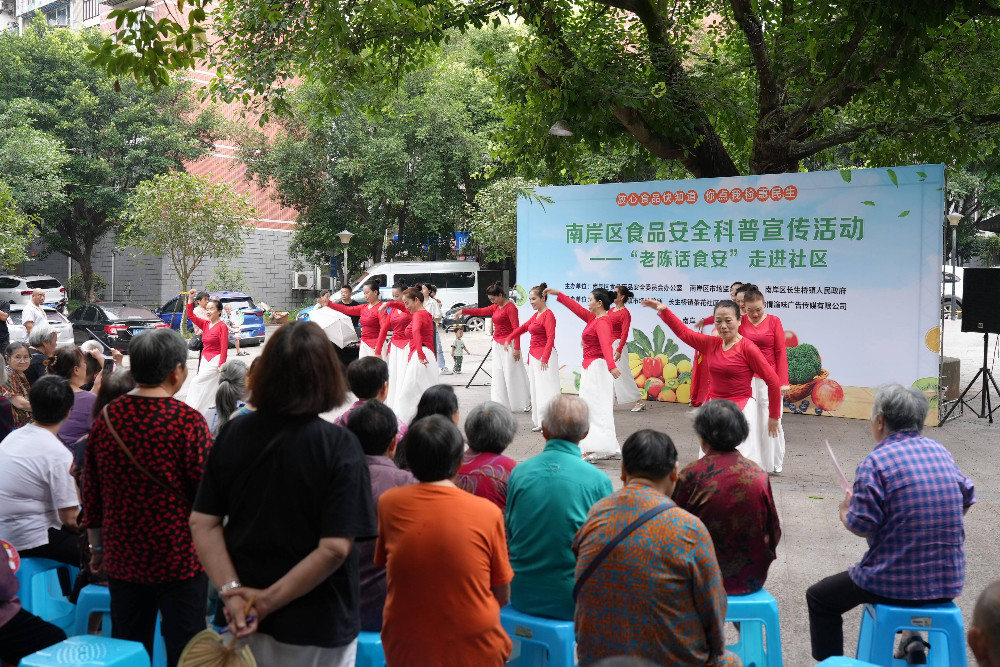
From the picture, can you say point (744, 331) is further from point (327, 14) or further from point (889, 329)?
point (327, 14)

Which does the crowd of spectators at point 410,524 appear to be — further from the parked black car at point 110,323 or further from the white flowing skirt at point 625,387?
the parked black car at point 110,323

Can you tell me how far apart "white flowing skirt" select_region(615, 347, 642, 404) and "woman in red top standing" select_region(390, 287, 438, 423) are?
9.19 ft

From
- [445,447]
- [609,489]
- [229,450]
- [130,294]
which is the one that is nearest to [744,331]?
[609,489]

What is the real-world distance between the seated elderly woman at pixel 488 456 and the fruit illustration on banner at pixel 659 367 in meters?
8.31

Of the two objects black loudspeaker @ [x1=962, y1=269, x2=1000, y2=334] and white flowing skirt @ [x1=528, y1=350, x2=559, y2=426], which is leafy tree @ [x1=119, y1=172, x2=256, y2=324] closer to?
white flowing skirt @ [x1=528, y1=350, x2=559, y2=426]

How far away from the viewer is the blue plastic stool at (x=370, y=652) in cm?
327

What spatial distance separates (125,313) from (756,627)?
18630mm

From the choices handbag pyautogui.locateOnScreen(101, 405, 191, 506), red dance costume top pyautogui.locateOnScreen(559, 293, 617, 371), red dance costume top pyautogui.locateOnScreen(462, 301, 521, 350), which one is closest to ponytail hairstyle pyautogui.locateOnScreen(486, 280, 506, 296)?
red dance costume top pyautogui.locateOnScreen(462, 301, 521, 350)

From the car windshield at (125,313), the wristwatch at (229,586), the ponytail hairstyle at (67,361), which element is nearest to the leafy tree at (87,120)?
the car windshield at (125,313)

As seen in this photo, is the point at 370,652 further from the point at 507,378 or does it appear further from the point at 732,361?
the point at 507,378

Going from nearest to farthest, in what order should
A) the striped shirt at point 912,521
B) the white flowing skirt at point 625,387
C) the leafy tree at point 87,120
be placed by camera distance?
the striped shirt at point 912,521, the white flowing skirt at point 625,387, the leafy tree at point 87,120

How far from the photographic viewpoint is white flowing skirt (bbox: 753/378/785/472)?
732 centimetres

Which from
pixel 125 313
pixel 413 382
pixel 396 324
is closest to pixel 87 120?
pixel 125 313

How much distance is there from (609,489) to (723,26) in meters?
11.2
